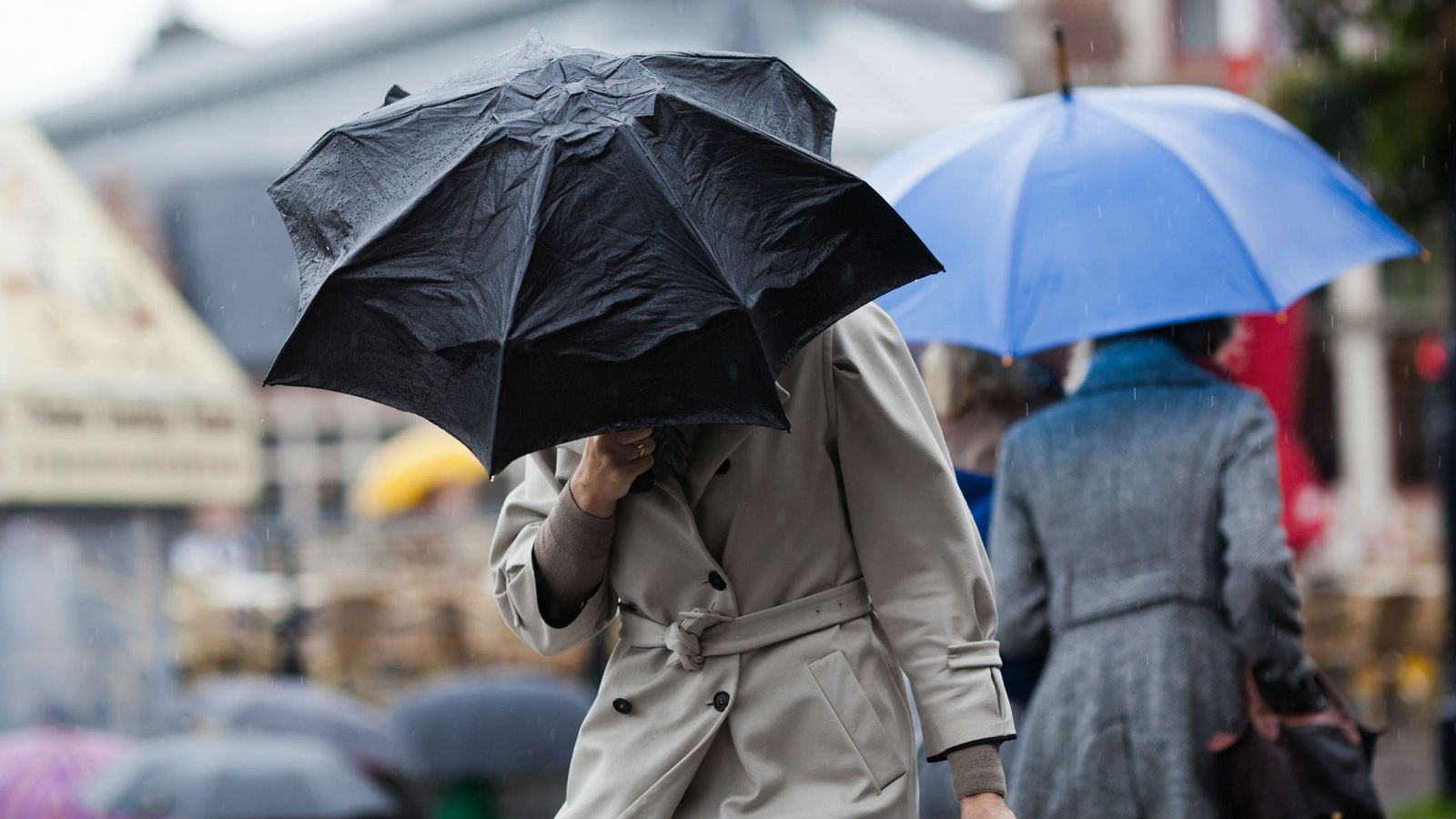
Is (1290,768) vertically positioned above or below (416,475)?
above

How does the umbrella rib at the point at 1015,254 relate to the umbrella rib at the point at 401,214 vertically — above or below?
below

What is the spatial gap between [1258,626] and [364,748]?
5876 millimetres

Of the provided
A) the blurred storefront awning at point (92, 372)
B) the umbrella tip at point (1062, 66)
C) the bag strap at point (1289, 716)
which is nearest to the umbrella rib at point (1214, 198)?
the umbrella tip at point (1062, 66)

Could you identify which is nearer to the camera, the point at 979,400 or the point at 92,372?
the point at 979,400

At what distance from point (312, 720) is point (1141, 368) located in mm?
5562

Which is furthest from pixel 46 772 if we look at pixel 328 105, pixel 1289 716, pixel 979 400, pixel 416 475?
pixel 328 105

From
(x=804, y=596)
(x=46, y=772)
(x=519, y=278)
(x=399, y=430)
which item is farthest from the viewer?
(x=399, y=430)

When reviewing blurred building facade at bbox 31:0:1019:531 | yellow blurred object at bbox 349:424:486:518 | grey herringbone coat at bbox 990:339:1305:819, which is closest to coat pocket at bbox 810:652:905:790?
grey herringbone coat at bbox 990:339:1305:819

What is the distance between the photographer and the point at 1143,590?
156 inches

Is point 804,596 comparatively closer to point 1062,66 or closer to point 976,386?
point 976,386

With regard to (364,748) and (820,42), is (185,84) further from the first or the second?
(364,748)

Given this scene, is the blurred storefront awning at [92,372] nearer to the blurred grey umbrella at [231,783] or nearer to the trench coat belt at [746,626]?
the blurred grey umbrella at [231,783]

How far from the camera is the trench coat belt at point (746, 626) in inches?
105

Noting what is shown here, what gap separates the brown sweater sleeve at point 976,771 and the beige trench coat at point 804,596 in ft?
0.09
